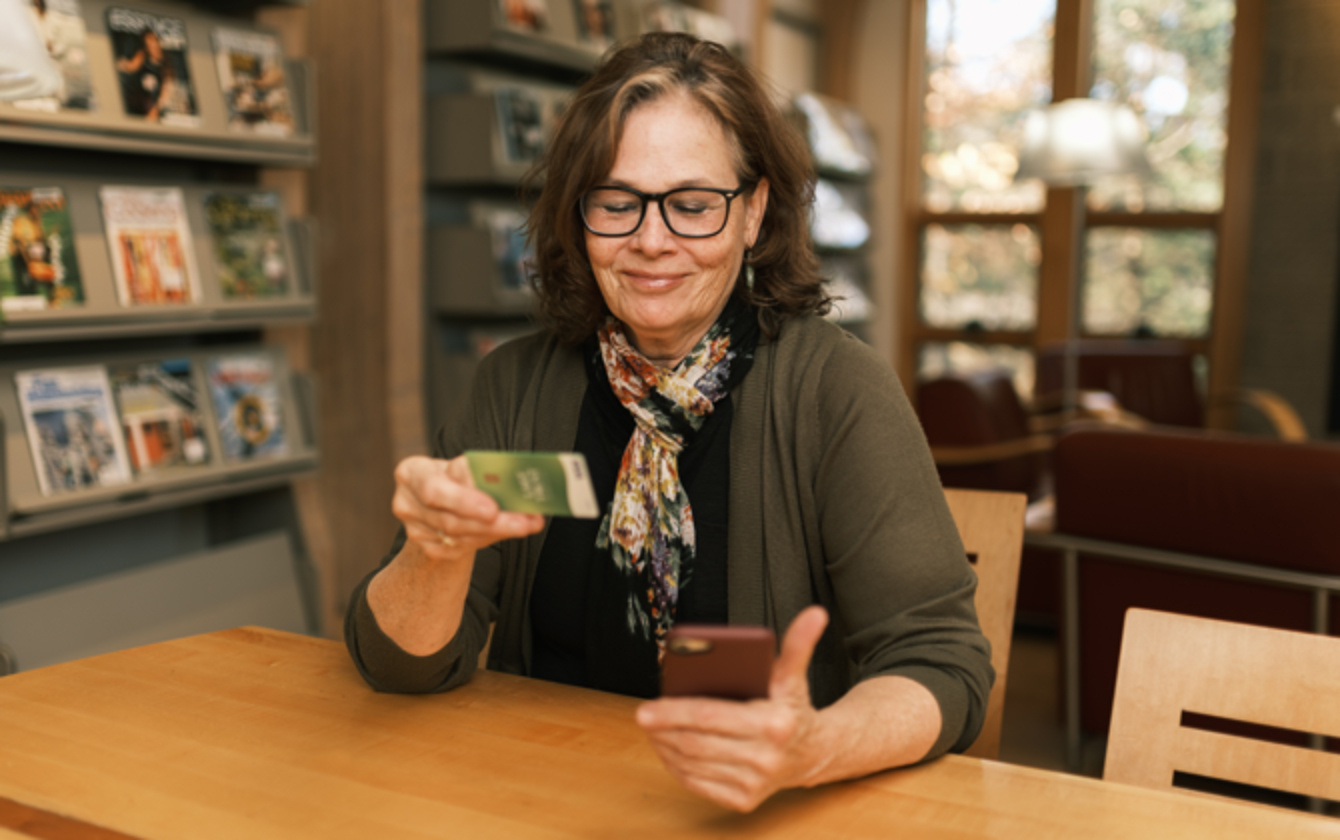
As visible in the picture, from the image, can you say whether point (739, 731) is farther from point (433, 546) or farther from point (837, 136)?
point (837, 136)

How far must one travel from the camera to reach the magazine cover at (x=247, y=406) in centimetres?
292

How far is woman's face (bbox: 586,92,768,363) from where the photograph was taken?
1330 millimetres

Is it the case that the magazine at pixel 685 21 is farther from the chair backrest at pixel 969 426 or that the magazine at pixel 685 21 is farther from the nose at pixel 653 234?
the nose at pixel 653 234

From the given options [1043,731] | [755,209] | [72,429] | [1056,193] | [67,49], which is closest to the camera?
[755,209]

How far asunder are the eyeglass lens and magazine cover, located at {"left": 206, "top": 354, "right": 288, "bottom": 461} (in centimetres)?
190

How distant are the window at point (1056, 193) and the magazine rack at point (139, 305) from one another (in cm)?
429

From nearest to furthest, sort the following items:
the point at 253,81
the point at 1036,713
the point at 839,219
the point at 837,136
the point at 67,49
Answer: the point at 67,49
the point at 253,81
the point at 1036,713
the point at 837,136
the point at 839,219

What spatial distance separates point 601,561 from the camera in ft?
4.57

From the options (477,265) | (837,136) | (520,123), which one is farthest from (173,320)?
(837,136)

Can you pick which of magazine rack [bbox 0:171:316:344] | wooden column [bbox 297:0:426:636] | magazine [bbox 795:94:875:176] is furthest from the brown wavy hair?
magazine [bbox 795:94:875:176]

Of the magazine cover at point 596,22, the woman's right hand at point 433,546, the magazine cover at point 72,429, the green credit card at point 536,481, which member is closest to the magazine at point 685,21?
the magazine cover at point 596,22

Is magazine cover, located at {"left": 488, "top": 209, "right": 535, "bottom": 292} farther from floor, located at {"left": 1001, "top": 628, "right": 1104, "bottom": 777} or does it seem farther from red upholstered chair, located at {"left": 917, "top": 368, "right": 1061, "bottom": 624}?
floor, located at {"left": 1001, "top": 628, "right": 1104, "bottom": 777}

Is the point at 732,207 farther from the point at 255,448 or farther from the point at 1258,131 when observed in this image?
the point at 1258,131

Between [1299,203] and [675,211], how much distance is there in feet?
19.2
